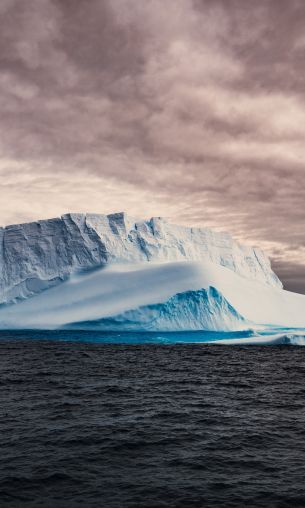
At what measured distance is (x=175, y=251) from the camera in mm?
74688

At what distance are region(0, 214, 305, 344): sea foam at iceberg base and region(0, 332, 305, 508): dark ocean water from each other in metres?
33.5

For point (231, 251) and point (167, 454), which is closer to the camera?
point (167, 454)

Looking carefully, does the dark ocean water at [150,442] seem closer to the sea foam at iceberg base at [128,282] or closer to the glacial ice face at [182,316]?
the glacial ice face at [182,316]

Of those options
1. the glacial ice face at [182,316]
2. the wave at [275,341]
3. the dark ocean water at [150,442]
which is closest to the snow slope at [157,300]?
the glacial ice face at [182,316]

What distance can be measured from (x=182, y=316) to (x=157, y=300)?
3777 mm

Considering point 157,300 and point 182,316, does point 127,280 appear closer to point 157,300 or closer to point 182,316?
point 157,300

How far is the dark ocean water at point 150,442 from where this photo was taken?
25.4ft

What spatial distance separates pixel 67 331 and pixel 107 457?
50022 mm

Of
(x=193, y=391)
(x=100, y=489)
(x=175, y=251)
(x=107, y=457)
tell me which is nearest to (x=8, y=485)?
(x=100, y=489)

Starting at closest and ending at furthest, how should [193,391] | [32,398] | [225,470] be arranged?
[225,470]
[32,398]
[193,391]

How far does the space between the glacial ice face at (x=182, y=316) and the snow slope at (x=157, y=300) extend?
12cm

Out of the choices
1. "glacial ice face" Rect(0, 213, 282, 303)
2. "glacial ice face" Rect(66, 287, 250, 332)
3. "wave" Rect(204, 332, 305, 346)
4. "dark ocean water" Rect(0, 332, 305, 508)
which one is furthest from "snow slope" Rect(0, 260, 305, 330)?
"dark ocean water" Rect(0, 332, 305, 508)

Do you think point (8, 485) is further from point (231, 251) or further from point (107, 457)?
point (231, 251)

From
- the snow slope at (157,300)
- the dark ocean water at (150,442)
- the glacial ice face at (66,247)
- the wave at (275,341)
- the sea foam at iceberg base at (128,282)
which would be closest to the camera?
the dark ocean water at (150,442)
